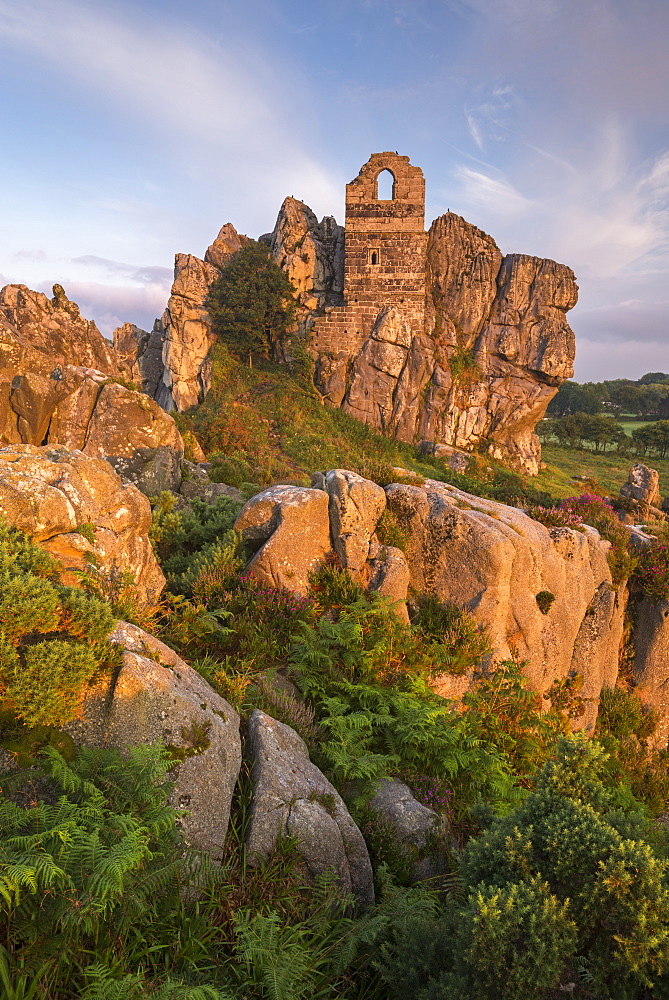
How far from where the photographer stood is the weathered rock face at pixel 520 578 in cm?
1016

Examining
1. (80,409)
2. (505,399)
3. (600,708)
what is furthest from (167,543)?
(505,399)

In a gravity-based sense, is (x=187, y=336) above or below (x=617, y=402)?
below

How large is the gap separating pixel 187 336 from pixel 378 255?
15418mm

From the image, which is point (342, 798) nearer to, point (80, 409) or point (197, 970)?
point (197, 970)

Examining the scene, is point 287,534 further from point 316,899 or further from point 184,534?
point 316,899

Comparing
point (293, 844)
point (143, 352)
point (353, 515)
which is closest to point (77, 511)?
point (353, 515)

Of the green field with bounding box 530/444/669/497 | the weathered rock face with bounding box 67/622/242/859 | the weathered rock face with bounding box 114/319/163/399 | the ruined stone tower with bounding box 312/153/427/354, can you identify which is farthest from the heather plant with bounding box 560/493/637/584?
the weathered rock face with bounding box 114/319/163/399

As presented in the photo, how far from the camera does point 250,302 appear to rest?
3559cm

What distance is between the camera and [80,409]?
14.8 m

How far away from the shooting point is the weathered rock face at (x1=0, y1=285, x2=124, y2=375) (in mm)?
21266

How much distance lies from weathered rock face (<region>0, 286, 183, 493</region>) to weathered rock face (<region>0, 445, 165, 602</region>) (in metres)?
4.71

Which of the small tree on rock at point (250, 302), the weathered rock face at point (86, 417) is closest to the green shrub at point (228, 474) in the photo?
the weathered rock face at point (86, 417)

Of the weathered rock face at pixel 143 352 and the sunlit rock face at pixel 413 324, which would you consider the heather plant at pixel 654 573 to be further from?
the weathered rock face at pixel 143 352

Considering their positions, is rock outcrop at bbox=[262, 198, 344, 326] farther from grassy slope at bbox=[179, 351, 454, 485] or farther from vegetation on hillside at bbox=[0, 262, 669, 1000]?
vegetation on hillside at bbox=[0, 262, 669, 1000]
